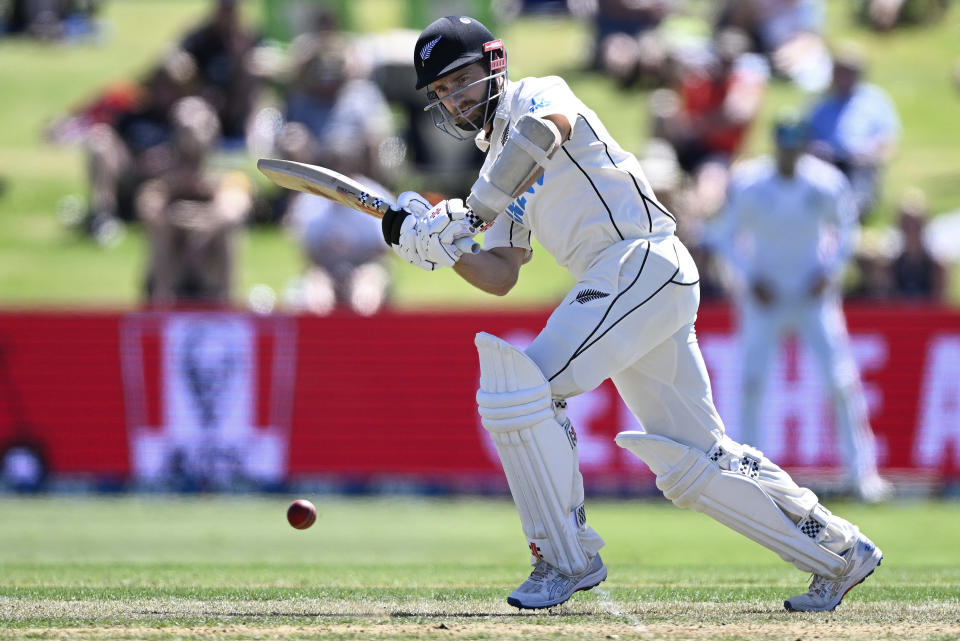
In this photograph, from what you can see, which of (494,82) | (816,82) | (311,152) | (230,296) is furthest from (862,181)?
(494,82)

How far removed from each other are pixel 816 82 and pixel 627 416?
7.25 metres

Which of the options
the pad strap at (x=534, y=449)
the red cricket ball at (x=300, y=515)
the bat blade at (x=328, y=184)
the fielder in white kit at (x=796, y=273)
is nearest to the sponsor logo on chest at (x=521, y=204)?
the bat blade at (x=328, y=184)

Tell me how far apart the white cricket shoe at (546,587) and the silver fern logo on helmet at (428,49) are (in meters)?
1.95

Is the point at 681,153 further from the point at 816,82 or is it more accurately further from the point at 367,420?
the point at 367,420

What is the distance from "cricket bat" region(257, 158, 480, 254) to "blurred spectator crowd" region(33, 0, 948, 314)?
6.58 meters

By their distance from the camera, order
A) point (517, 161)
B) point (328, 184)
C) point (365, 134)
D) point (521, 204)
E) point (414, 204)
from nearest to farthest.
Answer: point (517, 161), point (414, 204), point (521, 204), point (328, 184), point (365, 134)

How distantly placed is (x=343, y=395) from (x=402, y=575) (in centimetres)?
491

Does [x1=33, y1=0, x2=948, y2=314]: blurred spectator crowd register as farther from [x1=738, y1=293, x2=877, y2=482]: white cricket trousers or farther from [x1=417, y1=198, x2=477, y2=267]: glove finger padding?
[x1=417, y1=198, x2=477, y2=267]: glove finger padding

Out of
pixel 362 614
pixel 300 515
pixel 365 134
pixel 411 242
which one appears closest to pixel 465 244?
pixel 411 242

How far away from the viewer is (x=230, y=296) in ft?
41.8

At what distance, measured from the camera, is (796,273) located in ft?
36.6

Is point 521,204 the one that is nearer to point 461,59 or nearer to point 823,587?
point 461,59

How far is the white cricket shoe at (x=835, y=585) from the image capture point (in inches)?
217

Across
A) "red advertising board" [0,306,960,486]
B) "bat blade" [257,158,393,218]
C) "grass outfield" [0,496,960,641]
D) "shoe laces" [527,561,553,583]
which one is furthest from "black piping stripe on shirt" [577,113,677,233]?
"red advertising board" [0,306,960,486]
